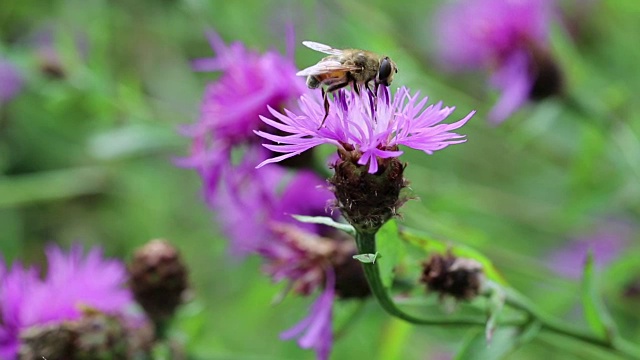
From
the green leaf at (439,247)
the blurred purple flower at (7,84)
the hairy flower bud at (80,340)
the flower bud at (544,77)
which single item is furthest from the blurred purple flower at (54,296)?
the blurred purple flower at (7,84)

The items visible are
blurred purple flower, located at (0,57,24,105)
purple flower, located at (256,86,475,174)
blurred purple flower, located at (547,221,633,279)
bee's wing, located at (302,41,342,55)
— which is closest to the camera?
purple flower, located at (256,86,475,174)

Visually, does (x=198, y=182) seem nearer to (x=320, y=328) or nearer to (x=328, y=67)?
(x=320, y=328)

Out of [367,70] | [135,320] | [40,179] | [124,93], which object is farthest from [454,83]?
[367,70]

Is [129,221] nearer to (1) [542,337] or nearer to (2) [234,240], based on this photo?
(2) [234,240]

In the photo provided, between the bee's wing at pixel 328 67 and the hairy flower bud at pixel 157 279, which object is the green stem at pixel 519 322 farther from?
the hairy flower bud at pixel 157 279

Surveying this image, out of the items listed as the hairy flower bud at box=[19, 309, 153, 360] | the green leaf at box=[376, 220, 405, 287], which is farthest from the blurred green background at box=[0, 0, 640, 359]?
the green leaf at box=[376, 220, 405, 287]

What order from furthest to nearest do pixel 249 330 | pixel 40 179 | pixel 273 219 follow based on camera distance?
pixel 40 179 < pixel 249 330 < pixel 273 219

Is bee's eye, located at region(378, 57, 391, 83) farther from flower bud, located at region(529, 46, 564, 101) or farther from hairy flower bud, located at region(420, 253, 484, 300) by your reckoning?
flower bud, located at region(529, 46, 564, 101)
